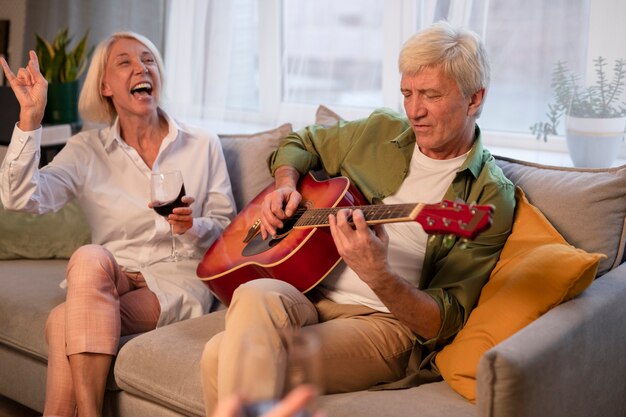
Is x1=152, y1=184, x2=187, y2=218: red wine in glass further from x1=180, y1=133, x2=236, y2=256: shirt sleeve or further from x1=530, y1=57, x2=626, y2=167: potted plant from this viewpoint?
x1=530, y1=57, x2=626, y2=167: potted plant

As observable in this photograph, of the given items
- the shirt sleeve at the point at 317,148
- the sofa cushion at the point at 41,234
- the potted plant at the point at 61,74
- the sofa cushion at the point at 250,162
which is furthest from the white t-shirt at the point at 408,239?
the potted plant at the point at 61,74

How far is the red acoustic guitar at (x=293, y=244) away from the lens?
2105 mm

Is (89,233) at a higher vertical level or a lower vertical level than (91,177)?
lower

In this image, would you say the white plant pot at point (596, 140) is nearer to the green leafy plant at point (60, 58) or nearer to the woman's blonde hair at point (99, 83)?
the woman's blonde hair at point (99, 83)

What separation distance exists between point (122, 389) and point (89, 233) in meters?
0.88

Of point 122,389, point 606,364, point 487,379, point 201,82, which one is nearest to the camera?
point 487,379

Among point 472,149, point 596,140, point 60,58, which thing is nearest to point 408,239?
point 472,149

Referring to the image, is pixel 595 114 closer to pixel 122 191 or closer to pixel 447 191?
pixel 447 191

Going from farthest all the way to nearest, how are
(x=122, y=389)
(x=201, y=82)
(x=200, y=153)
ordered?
(x=201, y=82) → (x=200, y=153) → (x=122, y=389)

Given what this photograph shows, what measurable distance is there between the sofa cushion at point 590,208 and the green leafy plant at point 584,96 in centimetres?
50

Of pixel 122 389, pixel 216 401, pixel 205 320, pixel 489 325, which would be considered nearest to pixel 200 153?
pixel 205 320

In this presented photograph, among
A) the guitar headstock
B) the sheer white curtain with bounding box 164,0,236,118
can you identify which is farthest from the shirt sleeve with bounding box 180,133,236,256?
the sheer white curtain with bounding box 164,0,236,118

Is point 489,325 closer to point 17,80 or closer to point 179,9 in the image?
point 17,80

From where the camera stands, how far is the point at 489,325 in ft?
6.44
